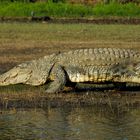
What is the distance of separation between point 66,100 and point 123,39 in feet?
43.4

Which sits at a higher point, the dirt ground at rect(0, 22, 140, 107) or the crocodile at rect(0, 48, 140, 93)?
the crocodile at rect(0, 48, 140, 93)

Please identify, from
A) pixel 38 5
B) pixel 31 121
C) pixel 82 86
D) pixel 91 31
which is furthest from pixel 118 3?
pixel 31 121

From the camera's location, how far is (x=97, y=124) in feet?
31.2

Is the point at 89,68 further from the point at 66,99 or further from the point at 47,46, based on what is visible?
the point at 47,46

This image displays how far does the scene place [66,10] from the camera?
130ft

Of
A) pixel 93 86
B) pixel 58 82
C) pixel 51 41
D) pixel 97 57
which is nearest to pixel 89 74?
pixel 97 57

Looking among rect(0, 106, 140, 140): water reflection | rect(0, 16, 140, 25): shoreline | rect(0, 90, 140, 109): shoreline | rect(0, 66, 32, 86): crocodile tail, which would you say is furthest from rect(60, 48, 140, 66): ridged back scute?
rect(0, 16, 140, 25): shoreline

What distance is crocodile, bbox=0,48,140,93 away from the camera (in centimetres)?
1200

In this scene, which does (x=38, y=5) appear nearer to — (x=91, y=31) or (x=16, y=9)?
(x=16, y=9)

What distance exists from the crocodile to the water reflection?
1.28m

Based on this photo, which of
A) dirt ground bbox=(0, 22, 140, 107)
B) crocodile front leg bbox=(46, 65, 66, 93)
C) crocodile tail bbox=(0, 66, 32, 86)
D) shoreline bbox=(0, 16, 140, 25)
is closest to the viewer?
dirt ground bbox=(0, 22, 140, 107)

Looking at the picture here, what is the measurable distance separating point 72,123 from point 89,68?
261 cm

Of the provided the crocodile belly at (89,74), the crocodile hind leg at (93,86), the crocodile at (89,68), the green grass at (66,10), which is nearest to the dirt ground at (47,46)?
the crocodile at (89,68)

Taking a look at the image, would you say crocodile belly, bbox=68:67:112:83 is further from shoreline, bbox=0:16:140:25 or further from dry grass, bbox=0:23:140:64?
shoreline, bbox=0:16:140:25
